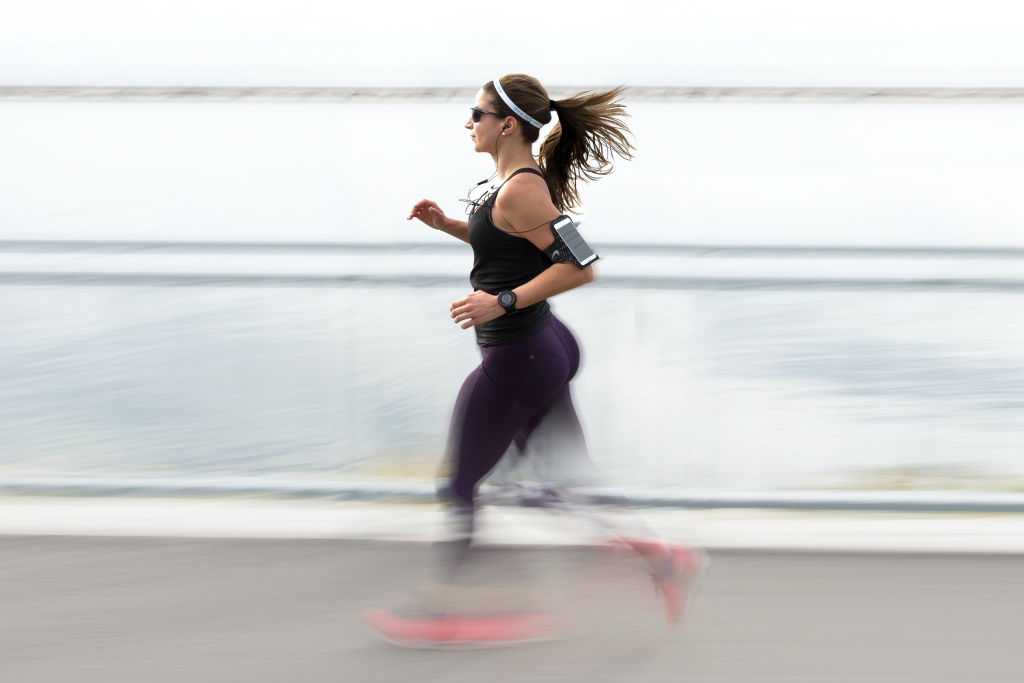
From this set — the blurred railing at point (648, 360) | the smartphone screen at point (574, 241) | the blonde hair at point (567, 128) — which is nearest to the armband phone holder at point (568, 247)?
the smartphone screen at point (574, 241)

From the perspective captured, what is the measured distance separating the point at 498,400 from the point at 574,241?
0.45m

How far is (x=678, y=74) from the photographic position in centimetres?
476

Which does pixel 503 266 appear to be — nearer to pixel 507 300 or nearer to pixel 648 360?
pixel 507 300

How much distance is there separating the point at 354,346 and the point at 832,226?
6.22 ft

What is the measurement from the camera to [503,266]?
302 centimetres

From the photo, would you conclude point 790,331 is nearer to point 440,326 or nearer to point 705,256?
point 705,256

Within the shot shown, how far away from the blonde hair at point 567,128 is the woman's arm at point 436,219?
0.91ft

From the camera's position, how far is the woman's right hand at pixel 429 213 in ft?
10.7

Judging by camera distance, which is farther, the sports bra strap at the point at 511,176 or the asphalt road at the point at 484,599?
the asphalt road at the point at 484,599

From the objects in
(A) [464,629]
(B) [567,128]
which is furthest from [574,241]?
(A) [464,629]

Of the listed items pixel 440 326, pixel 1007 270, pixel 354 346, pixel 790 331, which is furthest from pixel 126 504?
pixel 1007 270

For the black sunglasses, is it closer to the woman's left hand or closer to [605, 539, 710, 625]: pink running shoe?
the woman's left hand

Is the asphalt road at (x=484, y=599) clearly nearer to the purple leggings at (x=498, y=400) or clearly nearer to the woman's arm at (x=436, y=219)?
the purple leggings at (x=498, y=400)

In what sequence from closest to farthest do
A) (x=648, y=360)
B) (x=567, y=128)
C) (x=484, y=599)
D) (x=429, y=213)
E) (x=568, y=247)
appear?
1. (x=568, y=247)
2. (x=567, y=128)
3. (x=429, y=213)
4. (x=484, y=599)
5. (x=648, y=360)
